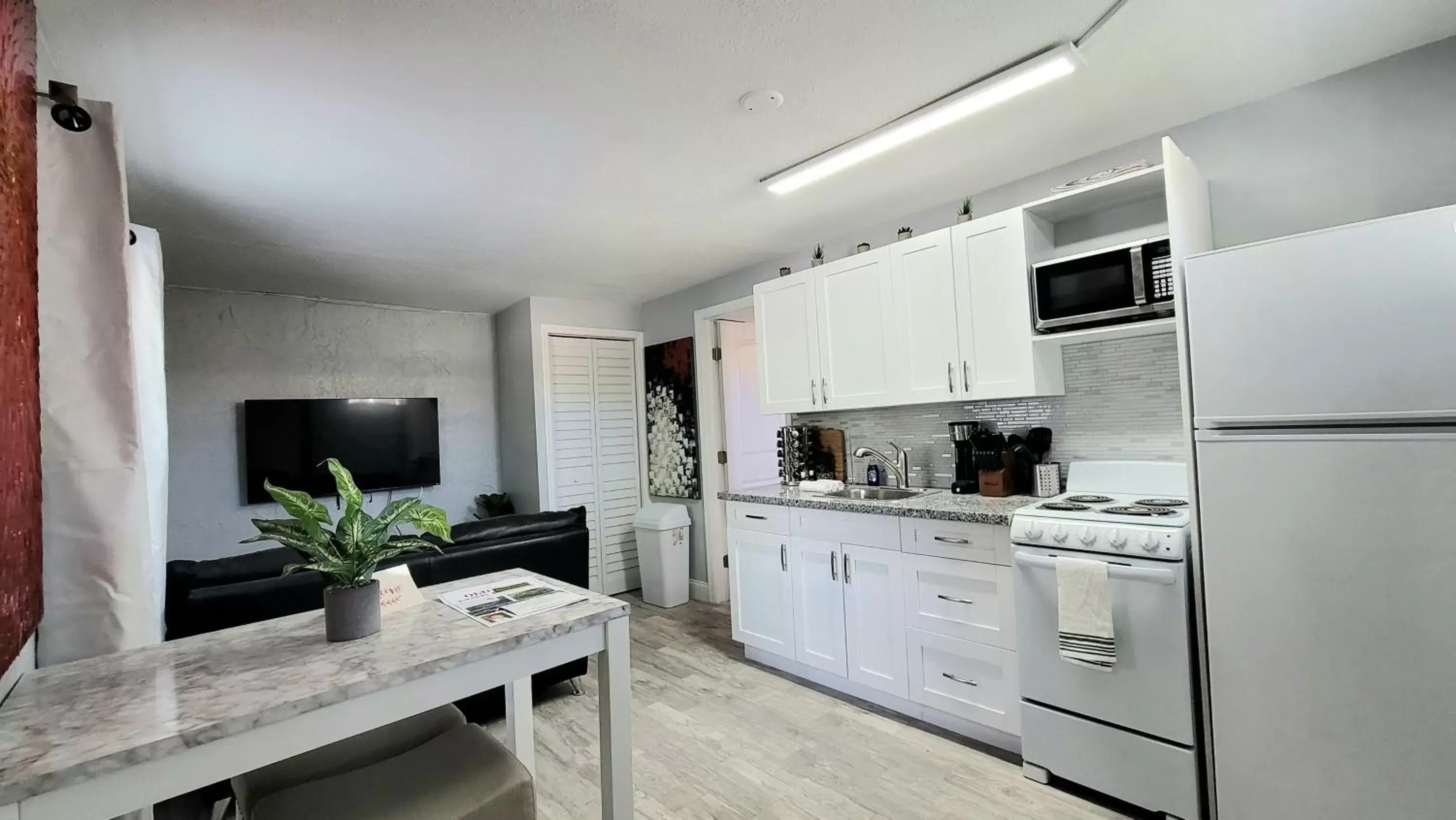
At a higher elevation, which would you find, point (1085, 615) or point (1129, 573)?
point (1129, 573)

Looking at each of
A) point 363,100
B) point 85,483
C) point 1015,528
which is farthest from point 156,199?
point 1015,528

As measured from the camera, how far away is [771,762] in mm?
2389

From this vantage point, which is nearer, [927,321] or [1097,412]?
[1097,412]

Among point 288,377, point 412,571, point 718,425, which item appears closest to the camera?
point 412,571

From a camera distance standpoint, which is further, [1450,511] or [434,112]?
[434,112]

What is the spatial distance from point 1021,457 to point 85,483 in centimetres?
324

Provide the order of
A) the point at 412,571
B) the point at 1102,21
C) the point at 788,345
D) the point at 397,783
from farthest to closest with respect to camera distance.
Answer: the point at 788,345, the point at 412,571, the point at 1102,21, the point at 397,783

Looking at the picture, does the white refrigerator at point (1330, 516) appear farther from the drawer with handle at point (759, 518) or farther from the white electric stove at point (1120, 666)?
the drawer with handle at point (759, 518)

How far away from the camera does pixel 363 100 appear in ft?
6.21

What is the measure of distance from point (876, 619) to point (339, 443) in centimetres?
388

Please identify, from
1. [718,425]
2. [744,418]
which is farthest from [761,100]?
[744,418]

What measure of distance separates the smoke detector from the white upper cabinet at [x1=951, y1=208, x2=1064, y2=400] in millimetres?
1158

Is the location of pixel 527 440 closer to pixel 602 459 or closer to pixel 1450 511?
pixel 602 459

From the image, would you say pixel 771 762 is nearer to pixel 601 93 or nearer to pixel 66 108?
pixel 601 93
